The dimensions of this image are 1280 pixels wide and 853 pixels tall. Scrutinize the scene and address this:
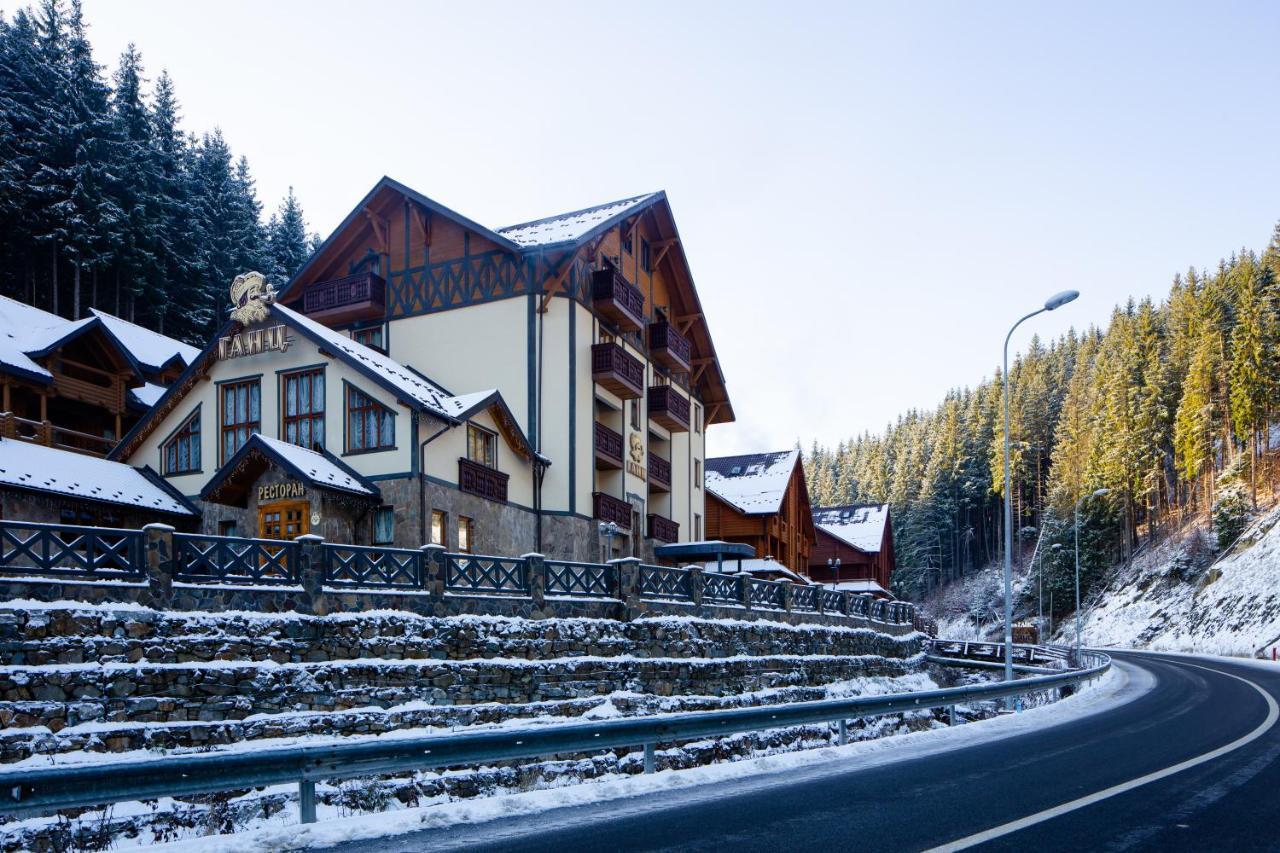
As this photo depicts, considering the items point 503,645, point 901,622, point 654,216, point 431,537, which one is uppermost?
point 654,216

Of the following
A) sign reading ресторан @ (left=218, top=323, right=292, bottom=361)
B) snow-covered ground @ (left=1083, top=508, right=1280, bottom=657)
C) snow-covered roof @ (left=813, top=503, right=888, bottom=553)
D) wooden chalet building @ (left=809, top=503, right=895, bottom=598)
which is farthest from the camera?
snow-covered roof @ (left=813, top=503, right=888, bottom=553)

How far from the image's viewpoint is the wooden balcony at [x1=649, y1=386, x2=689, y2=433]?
39.1 metres

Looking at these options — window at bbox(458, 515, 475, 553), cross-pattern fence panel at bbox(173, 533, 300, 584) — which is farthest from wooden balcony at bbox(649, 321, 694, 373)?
cross-pattern fence panel at bbox(173, 533, 300, 584)

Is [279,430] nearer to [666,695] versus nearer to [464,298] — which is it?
[464,298]

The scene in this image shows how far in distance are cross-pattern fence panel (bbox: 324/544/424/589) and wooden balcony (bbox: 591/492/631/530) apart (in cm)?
1427

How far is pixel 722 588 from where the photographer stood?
2595 centimetres

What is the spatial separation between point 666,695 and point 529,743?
11943 millimetres

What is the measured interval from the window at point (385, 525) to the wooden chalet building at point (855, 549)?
160 ft

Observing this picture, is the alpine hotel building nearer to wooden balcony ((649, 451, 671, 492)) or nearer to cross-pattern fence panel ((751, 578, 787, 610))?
wooden balcony ((649, 451, 671, 492))

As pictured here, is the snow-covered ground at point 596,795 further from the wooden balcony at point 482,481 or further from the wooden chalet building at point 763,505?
the wooden chalet building at point 763,505

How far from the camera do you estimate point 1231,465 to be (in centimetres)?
6931

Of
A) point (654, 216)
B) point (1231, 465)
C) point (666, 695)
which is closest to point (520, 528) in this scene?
point (666, 695)

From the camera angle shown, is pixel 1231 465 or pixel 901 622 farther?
pixel 1231 465

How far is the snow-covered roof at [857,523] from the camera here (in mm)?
72750
